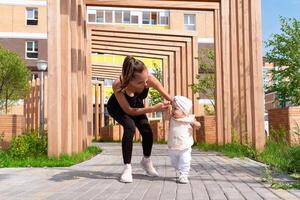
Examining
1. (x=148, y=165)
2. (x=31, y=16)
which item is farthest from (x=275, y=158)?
(x=31, y=16)

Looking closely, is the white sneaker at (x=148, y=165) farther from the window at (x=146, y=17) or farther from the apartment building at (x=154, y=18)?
the window at (x=146, y=17)

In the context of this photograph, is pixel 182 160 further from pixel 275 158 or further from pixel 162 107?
pixel 275 158

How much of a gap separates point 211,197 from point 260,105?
5.95 metres

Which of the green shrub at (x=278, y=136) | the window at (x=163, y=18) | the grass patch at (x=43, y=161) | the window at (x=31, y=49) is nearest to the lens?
the grass patch at (x=43, y=161)

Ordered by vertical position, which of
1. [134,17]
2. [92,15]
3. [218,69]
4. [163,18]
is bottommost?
[218,69]

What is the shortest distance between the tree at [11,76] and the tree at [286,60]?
15.7 metres

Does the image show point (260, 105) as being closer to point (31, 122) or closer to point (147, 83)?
point (147, 83)

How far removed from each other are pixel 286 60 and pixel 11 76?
57.0ft

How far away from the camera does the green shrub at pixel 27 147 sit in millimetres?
10055

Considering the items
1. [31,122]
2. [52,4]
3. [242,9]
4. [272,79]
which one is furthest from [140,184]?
[31,122]

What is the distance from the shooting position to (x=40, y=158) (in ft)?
30.5

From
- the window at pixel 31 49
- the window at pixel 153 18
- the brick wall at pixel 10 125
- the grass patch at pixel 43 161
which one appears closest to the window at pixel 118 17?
the window at pixel 153 18

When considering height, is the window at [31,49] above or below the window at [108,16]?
below

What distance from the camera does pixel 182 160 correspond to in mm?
5895
